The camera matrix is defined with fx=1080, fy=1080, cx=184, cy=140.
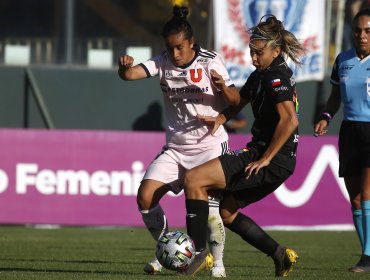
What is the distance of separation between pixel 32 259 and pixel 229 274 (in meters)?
2.39

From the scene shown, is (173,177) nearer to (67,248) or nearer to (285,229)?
(67,248)

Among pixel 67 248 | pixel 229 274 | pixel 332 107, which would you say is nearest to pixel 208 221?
pixel 229 274

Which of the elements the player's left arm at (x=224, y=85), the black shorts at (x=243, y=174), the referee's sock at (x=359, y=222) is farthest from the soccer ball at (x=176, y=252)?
the referee's sock at (x=359, y=222)

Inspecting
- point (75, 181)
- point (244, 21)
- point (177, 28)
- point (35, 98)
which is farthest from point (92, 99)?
point (177, 28)

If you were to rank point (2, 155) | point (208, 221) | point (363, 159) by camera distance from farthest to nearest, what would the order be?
point (2, 155)
point (363, 159)
point (208, 221)

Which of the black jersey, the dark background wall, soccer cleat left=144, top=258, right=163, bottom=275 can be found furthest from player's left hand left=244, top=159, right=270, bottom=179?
the dark background wall

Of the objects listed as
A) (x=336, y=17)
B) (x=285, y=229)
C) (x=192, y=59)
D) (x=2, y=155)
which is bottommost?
(x=285, y=229)

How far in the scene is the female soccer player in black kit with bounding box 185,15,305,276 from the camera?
848 cm

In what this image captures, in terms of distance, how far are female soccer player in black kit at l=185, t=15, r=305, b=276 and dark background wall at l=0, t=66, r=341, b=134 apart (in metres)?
10.2

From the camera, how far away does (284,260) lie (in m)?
8.80

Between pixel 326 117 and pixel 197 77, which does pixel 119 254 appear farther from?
pixel 197 77

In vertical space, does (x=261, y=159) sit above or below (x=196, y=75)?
below

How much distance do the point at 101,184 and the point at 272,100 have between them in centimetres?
782

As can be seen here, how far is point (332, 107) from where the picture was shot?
10.1 metres
